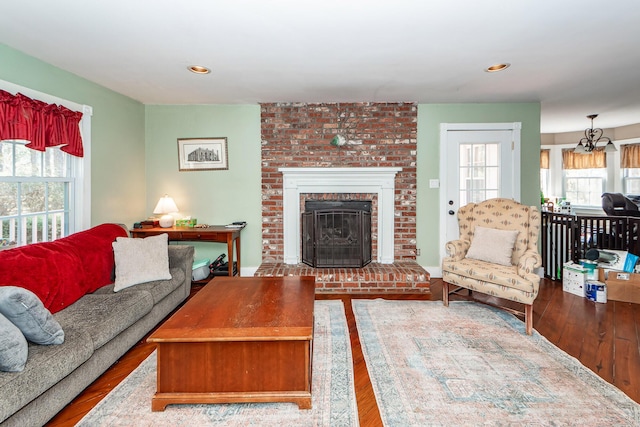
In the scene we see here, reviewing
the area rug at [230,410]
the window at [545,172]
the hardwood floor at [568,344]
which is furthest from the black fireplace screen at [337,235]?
the window at [545,172]

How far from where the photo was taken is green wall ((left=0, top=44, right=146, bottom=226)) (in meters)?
2.76

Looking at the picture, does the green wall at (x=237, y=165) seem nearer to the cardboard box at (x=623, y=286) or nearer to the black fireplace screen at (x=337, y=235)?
the black fireplace screen at (x=337, y=235)

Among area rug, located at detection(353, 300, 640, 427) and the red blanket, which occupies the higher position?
the red blanket

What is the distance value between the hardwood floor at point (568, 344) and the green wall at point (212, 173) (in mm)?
1507

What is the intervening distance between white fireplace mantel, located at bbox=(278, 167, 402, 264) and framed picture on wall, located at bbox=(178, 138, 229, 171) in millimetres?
801

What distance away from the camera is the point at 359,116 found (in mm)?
4293

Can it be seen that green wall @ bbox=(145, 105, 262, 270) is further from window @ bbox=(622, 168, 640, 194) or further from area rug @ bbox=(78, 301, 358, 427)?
window @ bbox=(622, 168, 640, 194)

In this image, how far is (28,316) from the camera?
63.9 inches

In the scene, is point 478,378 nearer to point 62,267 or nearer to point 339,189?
point 339,189

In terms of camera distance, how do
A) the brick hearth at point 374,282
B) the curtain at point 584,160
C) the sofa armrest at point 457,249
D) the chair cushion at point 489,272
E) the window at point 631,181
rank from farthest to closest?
the curtain at point 584,160 < the window at point 631,181 < the brick hearth at point 374,282 < the sofa armrest at point 457,249 < the chair cushion at point 489,272

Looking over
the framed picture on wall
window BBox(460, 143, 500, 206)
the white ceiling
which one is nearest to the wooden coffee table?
the white ceiling

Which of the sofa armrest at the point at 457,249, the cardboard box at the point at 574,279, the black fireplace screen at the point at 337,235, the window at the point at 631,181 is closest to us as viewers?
the sofa armrest at the point at 457,249

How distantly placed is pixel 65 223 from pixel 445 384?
3.45 meters

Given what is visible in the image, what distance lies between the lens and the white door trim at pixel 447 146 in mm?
4305
